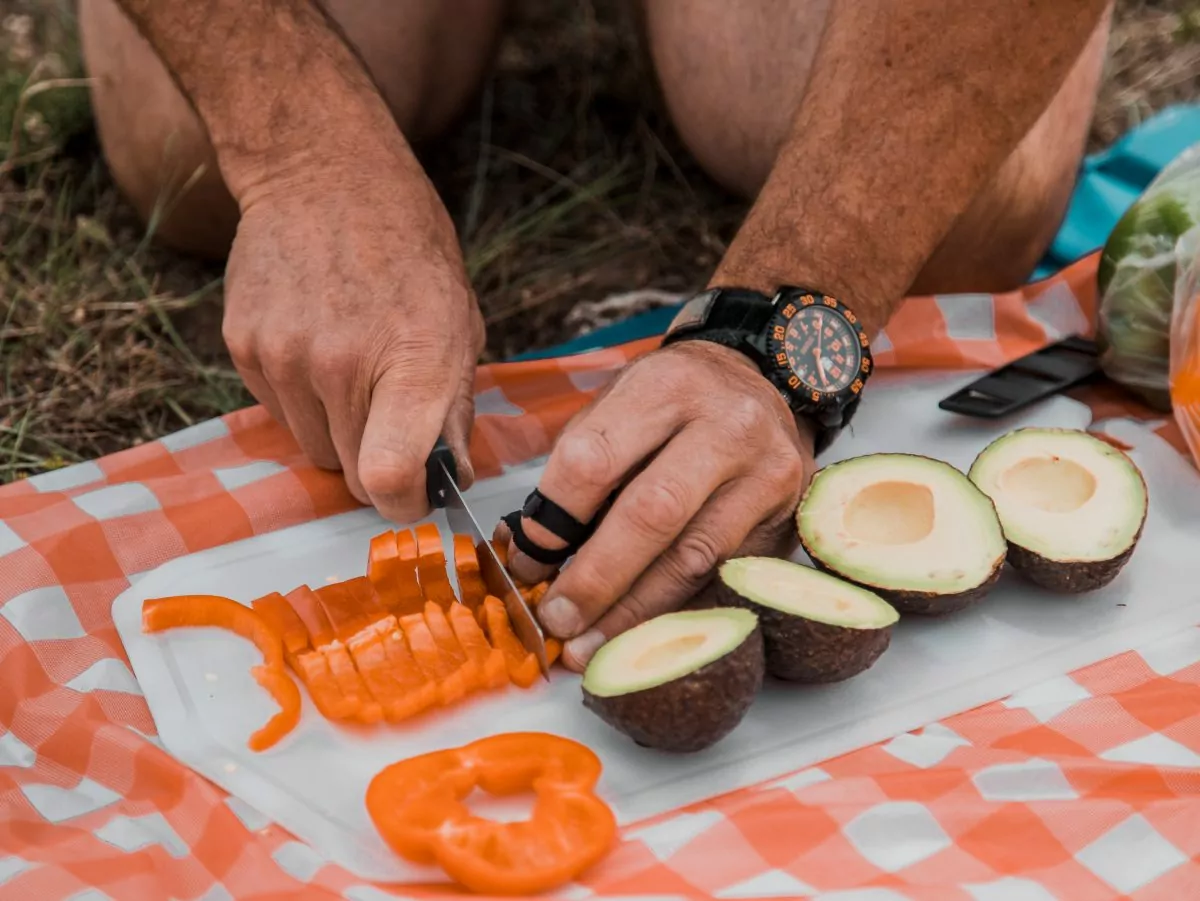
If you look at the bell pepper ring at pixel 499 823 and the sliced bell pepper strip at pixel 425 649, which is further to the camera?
the sliced bell pepper strip at pixel 425 649

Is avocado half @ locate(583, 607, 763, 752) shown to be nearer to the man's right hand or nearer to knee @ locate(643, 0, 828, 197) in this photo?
the man's right hand

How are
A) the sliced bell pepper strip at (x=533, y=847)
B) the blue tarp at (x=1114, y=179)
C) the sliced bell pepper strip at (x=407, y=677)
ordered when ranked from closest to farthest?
the sliced bell pepper strip at (x=533, y=847) → the sliced bell pepper strip at (x=407, y=677) → the blue tarp at (x=1114, y=179)

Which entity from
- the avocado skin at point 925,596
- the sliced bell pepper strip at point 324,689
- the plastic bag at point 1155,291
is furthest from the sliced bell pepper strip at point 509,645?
the plastic bag at point 1155,291

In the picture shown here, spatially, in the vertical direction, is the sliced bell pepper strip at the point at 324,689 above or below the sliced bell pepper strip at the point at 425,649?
below

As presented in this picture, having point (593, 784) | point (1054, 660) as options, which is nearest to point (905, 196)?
point (1054, 660)

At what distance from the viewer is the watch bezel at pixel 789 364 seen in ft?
7.02

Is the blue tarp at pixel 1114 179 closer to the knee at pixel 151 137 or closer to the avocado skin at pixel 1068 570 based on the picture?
the knee at pixel 151 137

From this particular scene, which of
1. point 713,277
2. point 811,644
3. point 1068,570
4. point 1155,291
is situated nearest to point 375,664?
point 811,644

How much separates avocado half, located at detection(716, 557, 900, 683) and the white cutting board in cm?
10

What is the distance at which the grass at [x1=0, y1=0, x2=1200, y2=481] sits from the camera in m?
2.94

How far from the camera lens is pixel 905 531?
2018 mm

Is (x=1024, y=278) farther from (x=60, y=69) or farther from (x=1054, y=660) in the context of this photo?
(x=60, y=69)

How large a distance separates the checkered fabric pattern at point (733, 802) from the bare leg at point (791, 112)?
1220 millimetres

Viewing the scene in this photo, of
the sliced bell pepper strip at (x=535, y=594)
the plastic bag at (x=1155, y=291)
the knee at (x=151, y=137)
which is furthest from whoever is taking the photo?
the knee at (x=151, y=137)
